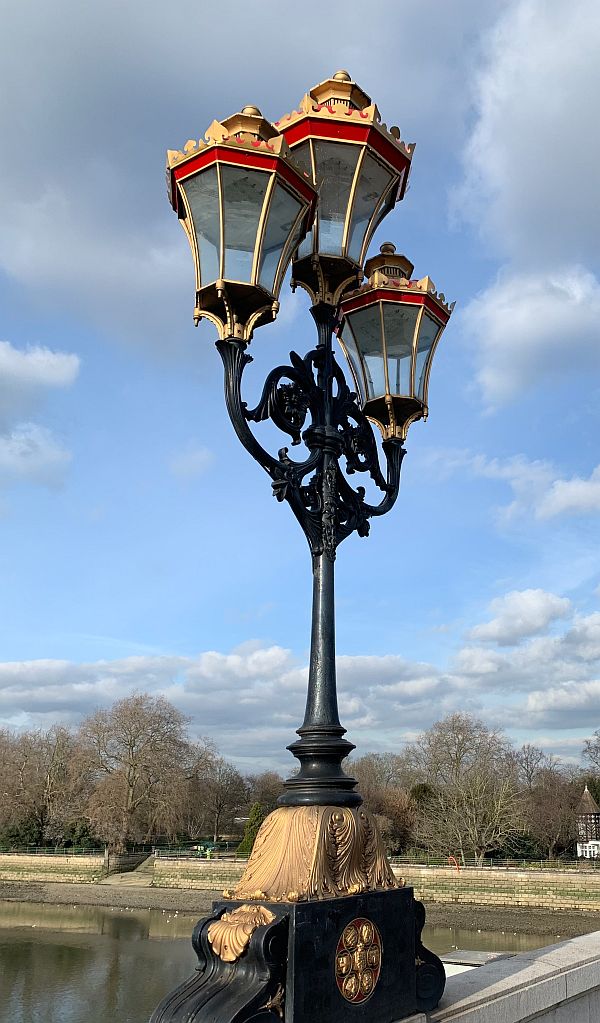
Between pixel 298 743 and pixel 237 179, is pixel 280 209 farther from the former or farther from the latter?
pixel 298 743

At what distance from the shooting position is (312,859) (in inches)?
119

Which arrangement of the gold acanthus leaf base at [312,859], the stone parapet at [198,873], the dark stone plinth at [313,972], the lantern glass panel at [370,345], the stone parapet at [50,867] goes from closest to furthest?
the dark stone plinth at [313,972] → the gold acanthus leaf base at [312,859] → the lantern glass panel at [370,345] → the stone parapet at [198,873] → the stone parapet at [50,867]

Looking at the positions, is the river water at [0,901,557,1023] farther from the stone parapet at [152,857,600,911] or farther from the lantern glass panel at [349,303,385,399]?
the lantern glass panel at [349,303,385,399]

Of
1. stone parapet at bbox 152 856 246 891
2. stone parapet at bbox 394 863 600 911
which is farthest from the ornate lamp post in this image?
stone parapet at bbox 152 856 246 891

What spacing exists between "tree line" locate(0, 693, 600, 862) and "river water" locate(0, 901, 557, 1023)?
6.56 metres

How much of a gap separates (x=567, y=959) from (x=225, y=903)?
84.1 inches

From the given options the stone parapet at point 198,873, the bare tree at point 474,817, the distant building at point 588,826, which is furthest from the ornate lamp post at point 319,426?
the distant building at point 588,826

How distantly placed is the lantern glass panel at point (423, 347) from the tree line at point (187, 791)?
96.5 feet

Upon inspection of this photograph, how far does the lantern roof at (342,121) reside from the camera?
4.13 m

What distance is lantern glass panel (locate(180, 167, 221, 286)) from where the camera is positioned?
3.58 meters

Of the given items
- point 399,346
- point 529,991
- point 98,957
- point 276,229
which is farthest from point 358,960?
point 98,957

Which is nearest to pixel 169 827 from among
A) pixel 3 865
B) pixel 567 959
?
pixel 3 865

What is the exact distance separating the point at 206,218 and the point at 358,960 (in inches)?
128

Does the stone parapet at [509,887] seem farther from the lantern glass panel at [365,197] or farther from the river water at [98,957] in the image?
the lantern glass panel at [365,197]
